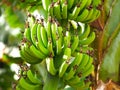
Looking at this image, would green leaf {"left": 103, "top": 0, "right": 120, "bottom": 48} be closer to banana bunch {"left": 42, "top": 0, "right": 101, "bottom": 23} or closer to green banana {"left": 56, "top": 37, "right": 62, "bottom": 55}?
banana bunch {"left": 42, "top": 0, "right": 101, "bottom": 23}

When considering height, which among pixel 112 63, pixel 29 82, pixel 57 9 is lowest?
pixel 112 63

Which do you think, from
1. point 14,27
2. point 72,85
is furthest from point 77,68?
point 14,27

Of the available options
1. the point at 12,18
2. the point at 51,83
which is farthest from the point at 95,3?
the point at 12,18

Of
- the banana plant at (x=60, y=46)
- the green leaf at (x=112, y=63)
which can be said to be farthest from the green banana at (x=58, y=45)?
the green leaf at (x=112, y=63)

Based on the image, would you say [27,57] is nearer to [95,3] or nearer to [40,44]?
[40,44]

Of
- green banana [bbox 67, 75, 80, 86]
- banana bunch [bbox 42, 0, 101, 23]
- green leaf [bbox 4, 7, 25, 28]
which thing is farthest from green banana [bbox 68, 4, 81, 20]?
green leaf [bbox 4, 7, 25, 28]
